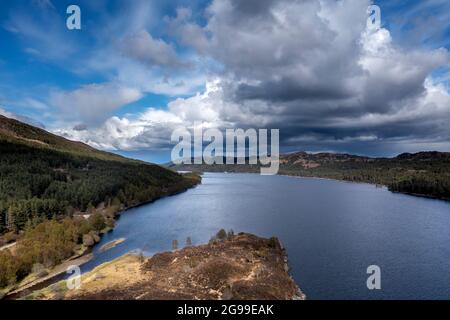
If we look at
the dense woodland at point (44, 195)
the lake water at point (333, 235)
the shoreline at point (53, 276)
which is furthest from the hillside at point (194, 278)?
the dense woodland at point (44, 195)

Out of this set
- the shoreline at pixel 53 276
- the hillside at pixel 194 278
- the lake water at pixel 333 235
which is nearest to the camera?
the hillside at pixel 194 278

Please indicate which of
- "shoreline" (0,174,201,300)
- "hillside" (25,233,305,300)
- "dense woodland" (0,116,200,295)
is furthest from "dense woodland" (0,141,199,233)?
"hillside" (25,233,305,300)

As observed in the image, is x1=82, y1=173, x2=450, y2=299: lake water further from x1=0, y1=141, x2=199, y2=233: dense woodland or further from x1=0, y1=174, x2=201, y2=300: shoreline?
x1=0, y1=141, x2=199, y2=233: dense woodland

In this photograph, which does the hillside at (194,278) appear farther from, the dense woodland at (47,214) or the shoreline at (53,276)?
the dense woodland at (47,214)
